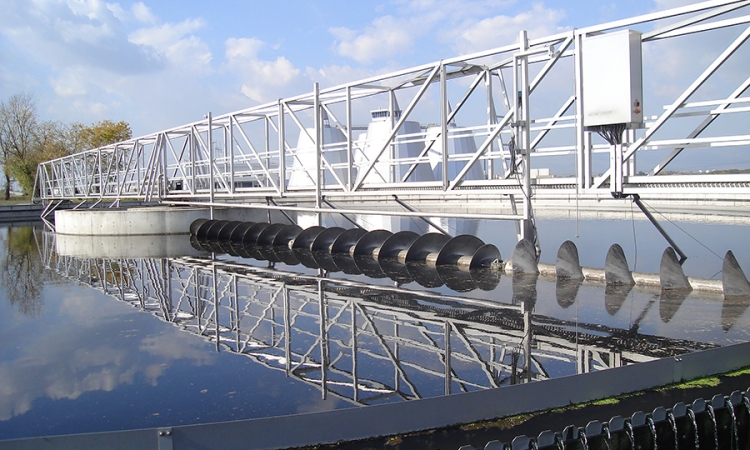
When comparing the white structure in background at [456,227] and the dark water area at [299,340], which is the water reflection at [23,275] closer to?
the dark water area at [299,340]

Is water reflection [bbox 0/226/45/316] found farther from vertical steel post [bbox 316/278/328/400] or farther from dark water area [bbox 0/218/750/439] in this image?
vertical steel post [bbox 316/278/328/400]

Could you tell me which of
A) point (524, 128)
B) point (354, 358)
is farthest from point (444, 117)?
point (354, 358)

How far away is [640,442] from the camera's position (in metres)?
4.08

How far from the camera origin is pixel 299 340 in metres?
6.72

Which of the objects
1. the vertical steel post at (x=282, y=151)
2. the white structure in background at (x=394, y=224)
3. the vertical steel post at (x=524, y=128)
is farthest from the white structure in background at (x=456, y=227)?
the vertical steel post at (x=524, y=128)

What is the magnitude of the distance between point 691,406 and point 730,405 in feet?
1.04

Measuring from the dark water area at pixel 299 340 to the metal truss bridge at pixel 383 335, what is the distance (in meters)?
0.03

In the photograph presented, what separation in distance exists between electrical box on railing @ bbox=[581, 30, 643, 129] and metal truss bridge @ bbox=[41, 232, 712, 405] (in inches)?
103

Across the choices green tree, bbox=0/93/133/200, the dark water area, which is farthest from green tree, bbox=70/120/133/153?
the dark water area

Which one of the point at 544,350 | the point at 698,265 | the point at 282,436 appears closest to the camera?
the point at 282,436

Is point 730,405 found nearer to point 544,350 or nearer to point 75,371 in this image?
point 544,350

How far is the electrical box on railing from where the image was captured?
330 inches

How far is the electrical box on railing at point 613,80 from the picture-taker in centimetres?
838

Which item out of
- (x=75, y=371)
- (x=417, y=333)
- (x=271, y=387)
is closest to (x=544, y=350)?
(x=417, y=333)
